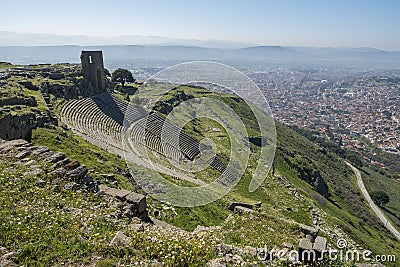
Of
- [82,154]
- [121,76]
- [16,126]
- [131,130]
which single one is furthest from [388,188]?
[16,126]

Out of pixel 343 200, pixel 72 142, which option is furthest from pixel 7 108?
pixel 343 200

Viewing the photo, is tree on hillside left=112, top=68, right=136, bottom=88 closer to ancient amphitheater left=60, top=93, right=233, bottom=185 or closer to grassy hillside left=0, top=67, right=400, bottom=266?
ancient amphitheater left=60, top=93, right=233, bottom=185

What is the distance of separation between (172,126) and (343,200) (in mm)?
33062

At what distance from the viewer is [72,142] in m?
20.2

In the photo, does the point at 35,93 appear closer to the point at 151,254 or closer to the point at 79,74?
the point at 79,74

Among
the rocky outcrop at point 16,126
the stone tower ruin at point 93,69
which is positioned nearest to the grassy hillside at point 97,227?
the rocky outcrop at point 16,126

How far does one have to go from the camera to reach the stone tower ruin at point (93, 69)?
1618 inches

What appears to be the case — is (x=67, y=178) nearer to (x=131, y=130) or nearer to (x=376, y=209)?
(x=131, y=130)

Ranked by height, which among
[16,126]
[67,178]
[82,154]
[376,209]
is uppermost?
[16,126]

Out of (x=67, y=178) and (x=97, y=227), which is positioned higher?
(x=67, y=178)

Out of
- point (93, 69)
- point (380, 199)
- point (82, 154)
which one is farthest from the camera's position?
point (380, 199)

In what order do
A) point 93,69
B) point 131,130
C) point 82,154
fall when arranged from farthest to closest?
point 93,69 < point 131,130 < point 82,154

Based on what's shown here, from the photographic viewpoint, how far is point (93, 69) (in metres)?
41.7

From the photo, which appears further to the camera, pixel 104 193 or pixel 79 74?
pixel 79 74
